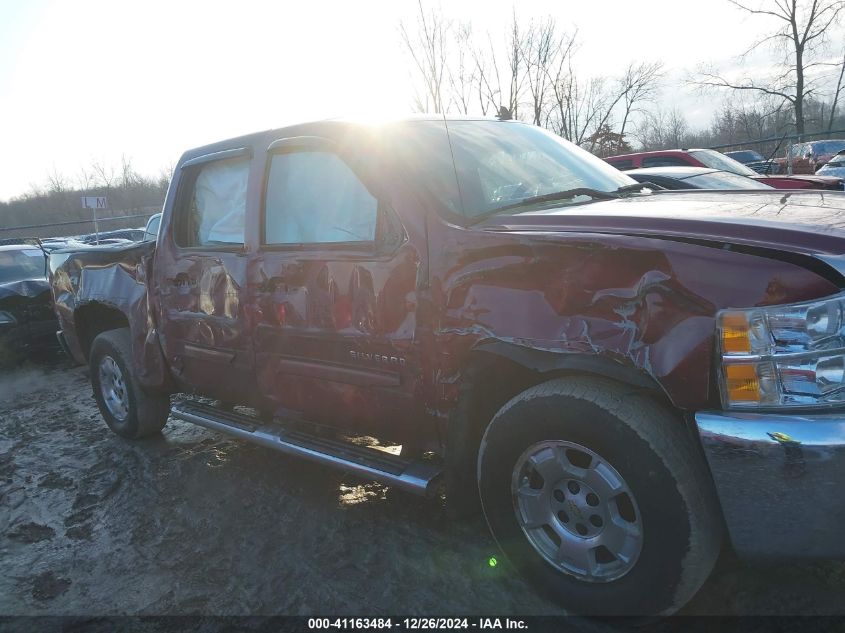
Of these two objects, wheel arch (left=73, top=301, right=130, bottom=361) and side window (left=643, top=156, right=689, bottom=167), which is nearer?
wheel arch (left=73, top=301, right=130, bottom=361)

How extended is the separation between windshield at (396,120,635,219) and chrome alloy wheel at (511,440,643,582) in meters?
1.06

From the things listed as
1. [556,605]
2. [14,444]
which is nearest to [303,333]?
[556,605]

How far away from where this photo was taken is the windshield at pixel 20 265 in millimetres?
9008

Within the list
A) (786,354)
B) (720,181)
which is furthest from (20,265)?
(786,354)

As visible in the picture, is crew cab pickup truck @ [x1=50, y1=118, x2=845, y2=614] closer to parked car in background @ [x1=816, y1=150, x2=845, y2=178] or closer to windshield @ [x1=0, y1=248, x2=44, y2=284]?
windshield @ [x1=0, y1=248, x2=44, y2=284]

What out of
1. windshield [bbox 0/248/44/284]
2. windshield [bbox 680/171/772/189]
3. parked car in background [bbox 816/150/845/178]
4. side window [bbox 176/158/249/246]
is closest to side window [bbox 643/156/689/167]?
windshield [bbox 680/171/772/189]

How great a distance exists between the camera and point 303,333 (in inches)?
122

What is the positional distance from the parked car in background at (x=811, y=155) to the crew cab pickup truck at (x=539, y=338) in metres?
14.7

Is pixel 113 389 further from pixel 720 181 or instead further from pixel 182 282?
pixel 720 181

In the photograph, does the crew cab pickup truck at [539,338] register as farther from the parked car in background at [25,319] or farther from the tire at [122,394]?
the parked car in background at [25,319]

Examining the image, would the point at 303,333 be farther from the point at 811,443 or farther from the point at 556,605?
the point at 811,443

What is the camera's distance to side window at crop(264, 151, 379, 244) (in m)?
2.95

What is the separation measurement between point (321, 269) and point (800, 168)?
53.9 feet

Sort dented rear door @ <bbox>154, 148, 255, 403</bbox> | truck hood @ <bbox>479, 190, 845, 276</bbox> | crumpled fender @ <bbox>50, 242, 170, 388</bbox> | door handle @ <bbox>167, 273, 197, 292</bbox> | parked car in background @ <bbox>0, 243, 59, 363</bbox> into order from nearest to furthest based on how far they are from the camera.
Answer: truck hood @ <bbox>479, 190, 845, 276</bbox> < dented rear door @ <bbox>154, 148, 255, 403</bbox> < door handle @ <bbox>167, 273, 197, 292</bbox> < crumpled fender @ <bbox>50, 242, 170, 388</bbox> < parked car in background @ <bbox>0, 243, 59, 363</bbox>
